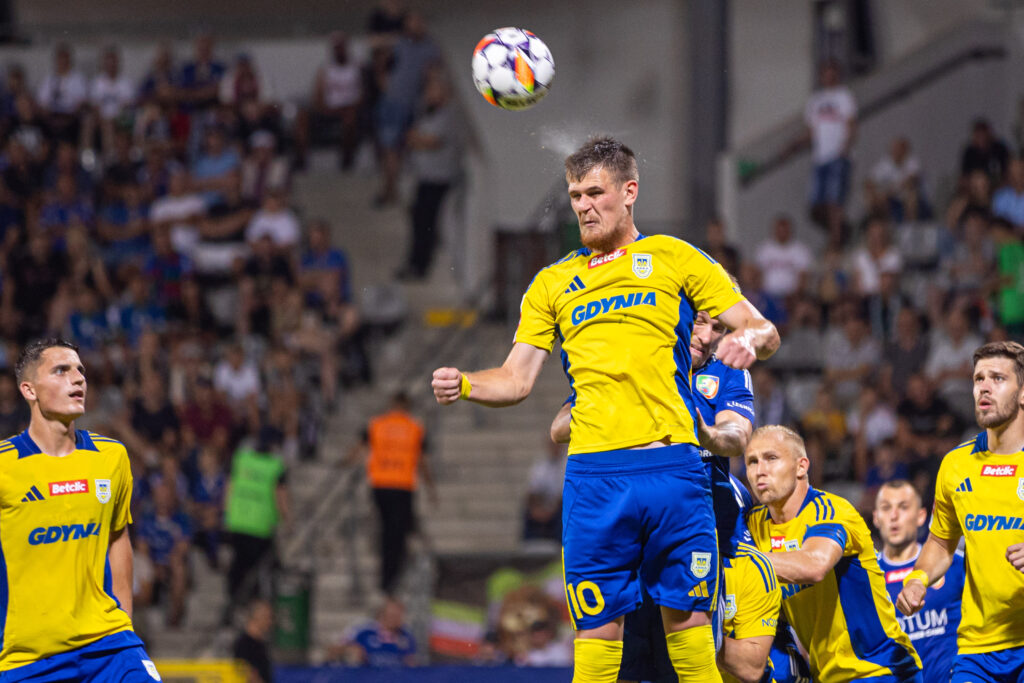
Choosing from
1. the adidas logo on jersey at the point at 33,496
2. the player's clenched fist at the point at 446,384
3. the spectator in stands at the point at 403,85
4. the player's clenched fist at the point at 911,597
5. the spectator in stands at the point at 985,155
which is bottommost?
the player's clenched fist at the point at 911,597

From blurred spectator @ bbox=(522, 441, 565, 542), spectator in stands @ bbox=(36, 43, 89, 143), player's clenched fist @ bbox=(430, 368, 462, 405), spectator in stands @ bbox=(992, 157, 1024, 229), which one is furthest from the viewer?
spectator in stands @ bbox=(36, 43, 89, 143)

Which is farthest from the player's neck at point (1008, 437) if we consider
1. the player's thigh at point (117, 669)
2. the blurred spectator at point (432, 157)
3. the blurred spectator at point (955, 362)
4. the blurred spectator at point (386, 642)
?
the blurred spectator at point (432, 157)

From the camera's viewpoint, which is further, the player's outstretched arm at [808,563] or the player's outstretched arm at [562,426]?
the player's outstretched arm at [808,563]

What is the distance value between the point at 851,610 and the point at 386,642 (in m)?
6.49

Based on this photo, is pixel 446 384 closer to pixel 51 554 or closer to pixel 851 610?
pixel 51 554

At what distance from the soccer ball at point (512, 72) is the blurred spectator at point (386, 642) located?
6907 mm

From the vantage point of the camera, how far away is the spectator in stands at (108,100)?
60.3ft

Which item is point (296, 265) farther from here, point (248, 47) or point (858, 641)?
point (858, 641)

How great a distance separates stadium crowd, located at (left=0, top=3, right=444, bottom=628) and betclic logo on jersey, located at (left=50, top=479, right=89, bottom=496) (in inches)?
309

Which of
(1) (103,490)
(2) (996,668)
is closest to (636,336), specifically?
(2) (996,668)

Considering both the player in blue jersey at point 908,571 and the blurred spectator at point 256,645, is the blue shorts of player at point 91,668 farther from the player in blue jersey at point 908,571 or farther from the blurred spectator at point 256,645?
the blurred spectator at point 256,645

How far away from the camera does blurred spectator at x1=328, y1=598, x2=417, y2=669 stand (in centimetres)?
1241

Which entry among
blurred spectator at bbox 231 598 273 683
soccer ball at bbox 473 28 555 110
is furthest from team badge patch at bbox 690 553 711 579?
blurred spectator at bbox 231 598 273 683

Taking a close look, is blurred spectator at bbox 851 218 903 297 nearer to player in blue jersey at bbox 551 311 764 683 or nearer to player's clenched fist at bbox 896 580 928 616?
player's clenched fist at bbox 896 580 928 616
